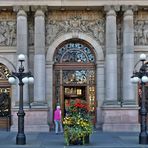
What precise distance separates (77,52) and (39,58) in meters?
3.31

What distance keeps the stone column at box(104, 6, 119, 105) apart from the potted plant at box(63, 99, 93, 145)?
7879 mm

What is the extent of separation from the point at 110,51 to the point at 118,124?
197 inches

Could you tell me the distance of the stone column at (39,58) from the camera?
29.9m

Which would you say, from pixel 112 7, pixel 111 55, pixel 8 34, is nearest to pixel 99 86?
pixel 111 55

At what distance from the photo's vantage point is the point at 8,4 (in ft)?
Answer: 98.9

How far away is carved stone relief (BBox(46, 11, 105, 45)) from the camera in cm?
3150

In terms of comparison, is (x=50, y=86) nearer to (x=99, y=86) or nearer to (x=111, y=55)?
(x=99, y=86)

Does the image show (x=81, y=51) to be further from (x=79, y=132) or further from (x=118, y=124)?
(x=79, y=132)

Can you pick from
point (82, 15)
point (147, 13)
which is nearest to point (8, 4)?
point (82, 15)

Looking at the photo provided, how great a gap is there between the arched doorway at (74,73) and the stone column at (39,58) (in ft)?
5.80

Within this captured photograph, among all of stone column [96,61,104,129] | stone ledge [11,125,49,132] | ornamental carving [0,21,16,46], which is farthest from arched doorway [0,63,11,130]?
stone column [96,61,104,129]

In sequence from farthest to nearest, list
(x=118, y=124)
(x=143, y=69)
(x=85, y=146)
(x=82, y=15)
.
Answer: (x=82, y=15) < (x=118, y=124) < (x=143, y=69) < (x=85, y=146)

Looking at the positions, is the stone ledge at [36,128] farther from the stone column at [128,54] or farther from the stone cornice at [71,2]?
the stone cornice at [71,2]

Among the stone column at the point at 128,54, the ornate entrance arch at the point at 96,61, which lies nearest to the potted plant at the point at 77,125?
the stone column at the point at 128,54
